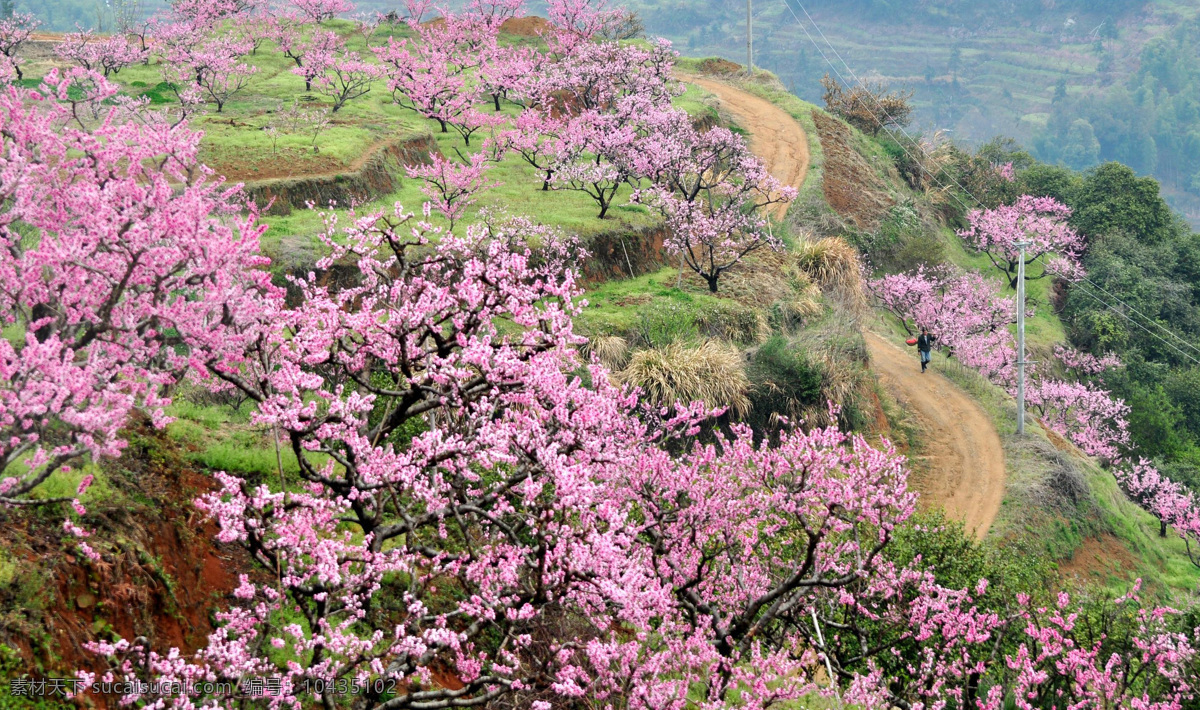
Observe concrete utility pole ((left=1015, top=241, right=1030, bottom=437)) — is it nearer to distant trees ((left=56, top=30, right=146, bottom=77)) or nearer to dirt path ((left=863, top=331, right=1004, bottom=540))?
dirt path ((left=863, top=331, right=1004, bottom=540))

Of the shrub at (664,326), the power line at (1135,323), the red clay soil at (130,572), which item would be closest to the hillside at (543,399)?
the red clay soil at (130,572)

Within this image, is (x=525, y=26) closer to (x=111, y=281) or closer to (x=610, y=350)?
(x=610, y=350)

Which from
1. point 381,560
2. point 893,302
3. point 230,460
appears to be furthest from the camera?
point 893,302

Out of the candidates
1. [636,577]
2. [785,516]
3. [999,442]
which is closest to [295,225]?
[785,516]

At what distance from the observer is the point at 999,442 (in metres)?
31.3

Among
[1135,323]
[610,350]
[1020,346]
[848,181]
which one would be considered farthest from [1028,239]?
[610,350]

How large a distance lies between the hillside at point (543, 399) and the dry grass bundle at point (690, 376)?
0.38 feet

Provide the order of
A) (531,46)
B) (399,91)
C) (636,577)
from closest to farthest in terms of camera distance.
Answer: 1. (636,577)
2. (399,91)
3. (531,46)

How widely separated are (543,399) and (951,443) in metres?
23.5

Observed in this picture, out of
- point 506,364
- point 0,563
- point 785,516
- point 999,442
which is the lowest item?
point 999,442

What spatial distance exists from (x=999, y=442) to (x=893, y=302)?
1494cm

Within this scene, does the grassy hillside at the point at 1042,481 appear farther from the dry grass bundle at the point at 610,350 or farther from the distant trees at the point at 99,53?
the distant trees at the point at 99,53

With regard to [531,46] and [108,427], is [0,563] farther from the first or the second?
[531,46]

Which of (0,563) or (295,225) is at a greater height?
(0,563)
